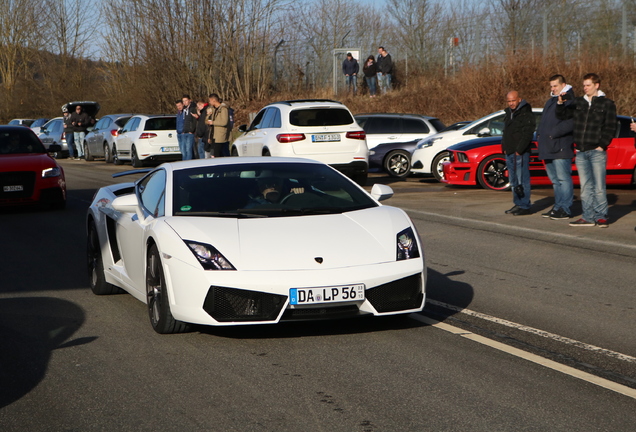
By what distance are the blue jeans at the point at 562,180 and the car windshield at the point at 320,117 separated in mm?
6357

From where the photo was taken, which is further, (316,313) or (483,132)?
(483,132)

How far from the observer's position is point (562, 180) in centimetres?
1293

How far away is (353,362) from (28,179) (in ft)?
36.6

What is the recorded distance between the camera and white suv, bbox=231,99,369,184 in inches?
722

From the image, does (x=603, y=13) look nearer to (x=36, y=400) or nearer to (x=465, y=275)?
(x=465, y=275)

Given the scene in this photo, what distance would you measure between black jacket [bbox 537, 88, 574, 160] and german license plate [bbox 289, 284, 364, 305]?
760 centimetres

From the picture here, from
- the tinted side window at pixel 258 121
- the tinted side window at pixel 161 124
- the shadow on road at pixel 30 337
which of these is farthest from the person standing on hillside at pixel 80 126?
the shadow on road at pixel 30 337

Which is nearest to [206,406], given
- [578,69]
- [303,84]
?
[578,69]

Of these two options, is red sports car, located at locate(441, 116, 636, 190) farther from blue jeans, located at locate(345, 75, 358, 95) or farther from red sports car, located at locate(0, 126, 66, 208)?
blue jeans, located at locate(345, 75, 358, 95)

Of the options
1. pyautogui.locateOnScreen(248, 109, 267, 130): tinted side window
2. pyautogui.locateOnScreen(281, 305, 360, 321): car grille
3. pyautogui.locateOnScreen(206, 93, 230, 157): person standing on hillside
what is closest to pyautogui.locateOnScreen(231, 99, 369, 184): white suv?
pyautogui.locateOnScreen(248, 109, 267, 130): tinted side window

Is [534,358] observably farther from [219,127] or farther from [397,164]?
[397,164]

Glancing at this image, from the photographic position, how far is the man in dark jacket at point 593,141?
38.9ft

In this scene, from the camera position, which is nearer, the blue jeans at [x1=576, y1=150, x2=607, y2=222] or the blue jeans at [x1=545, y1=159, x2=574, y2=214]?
the blue jeans at [x1=576, y1=150, x2=607, y2=222]

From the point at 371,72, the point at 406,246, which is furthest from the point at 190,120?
the point at 371,72
